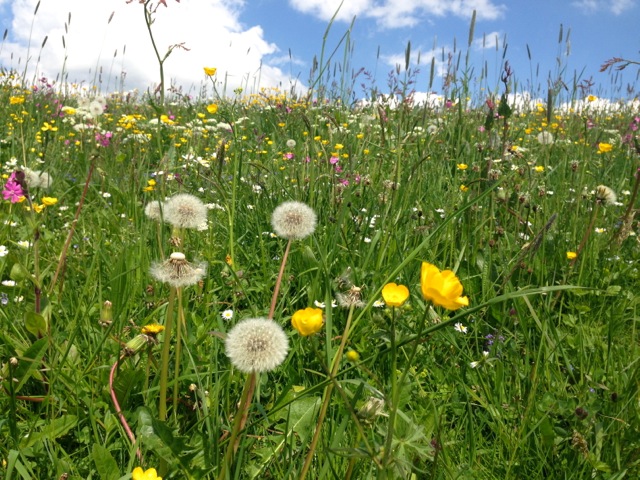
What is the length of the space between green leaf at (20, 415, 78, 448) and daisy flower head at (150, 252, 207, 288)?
1.39 ft

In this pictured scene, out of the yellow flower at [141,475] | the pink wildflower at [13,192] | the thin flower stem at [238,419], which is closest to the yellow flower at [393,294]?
the thin flower stem at [238,419]

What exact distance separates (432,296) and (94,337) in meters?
1.08

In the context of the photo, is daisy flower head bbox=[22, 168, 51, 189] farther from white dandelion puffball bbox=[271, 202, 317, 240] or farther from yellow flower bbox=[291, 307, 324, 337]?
yellow flower bbox=[291, 307, 324, 337]

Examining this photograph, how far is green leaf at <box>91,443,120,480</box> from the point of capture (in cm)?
99

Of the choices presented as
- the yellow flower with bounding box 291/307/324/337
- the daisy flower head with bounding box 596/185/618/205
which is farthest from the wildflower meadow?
the daisy flower head with bounding box 596/185/618/205

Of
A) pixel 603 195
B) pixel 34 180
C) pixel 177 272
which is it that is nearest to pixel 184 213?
pixel 177 272

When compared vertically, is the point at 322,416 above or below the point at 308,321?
below

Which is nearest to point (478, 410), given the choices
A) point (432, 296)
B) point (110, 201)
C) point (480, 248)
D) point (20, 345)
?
point (432, 296)

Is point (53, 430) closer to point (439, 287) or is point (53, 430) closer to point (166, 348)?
point (166, 348)

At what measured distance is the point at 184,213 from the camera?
1206 millimetres

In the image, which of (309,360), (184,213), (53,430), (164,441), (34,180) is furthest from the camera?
(34,180)

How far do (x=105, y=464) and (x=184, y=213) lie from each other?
559 millimetres

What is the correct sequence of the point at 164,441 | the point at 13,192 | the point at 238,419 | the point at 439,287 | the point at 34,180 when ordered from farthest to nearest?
the point at 13,192 → the point at 34,180 → the point at 164,441 → the point at 238,419 → the point at 439,287

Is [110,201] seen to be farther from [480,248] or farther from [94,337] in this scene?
[480,248]
